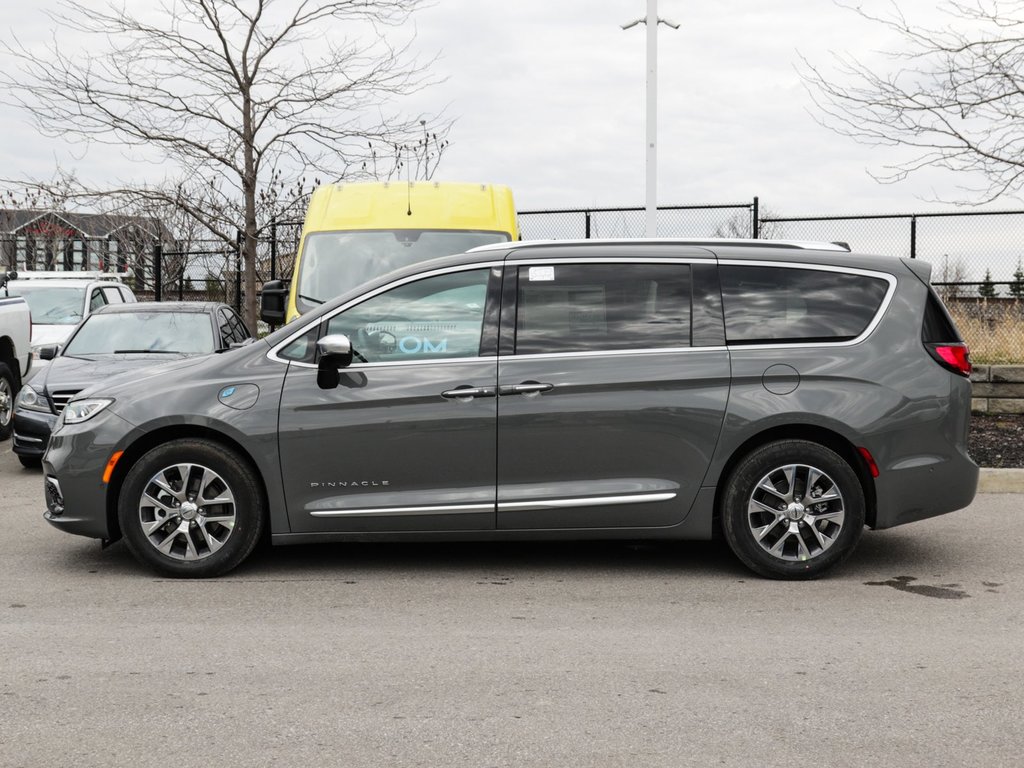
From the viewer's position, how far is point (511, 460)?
6.23 metres

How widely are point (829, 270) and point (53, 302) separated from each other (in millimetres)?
12195

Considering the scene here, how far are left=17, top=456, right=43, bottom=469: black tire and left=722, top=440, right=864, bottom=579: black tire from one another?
271 inches

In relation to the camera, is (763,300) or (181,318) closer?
(763,300)

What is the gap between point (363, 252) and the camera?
35.4ft

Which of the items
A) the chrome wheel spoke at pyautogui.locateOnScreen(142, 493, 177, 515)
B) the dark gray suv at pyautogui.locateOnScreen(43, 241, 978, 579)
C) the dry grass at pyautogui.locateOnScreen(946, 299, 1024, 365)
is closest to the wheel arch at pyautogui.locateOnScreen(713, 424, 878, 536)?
the dark gray suv at pyautogui.locateOnScreen(43, 241, 978, 579)

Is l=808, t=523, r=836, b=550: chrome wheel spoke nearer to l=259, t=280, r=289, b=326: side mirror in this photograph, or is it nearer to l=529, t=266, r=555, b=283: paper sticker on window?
l=529, t=266, r=555, b=283: paper sticker on window

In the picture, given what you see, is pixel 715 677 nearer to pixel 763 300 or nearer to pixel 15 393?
pixel 763 300

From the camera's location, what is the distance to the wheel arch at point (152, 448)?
20.6 feet

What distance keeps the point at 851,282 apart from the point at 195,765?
4.35m

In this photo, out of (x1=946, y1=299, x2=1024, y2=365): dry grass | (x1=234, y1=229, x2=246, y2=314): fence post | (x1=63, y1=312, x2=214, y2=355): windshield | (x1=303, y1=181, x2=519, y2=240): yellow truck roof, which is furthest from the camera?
(x1=234, y1=229, x2=246, y2=314): fence post

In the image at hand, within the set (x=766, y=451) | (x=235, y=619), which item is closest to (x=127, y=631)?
(x=235, y=619)

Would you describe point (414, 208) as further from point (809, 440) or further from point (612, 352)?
point (809, 440)

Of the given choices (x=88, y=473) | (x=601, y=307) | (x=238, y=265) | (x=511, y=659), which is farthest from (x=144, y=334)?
(x=511, y=659)

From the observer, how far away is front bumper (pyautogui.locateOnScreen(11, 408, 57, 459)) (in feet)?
33.2
